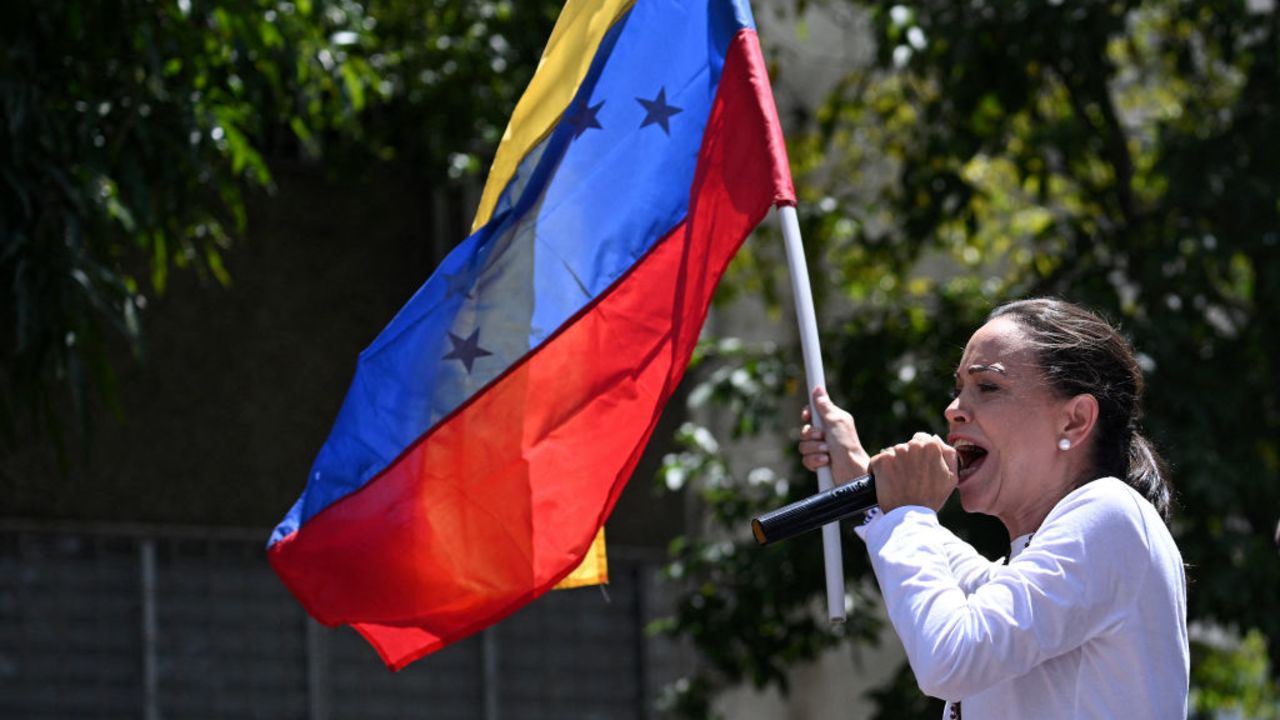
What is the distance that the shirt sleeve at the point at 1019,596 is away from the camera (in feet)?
11.0

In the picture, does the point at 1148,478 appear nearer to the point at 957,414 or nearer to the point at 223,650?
the point at 957,414

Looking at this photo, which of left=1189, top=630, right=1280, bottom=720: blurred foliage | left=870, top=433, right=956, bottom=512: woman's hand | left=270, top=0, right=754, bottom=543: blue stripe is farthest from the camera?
left=1189, top=630, right=1280, bottom=720: blurred foliage

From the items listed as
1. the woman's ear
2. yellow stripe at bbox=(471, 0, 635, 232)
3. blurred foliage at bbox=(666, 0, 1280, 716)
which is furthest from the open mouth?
blurred foliage at bbox=(666, 0, 1280, 716)

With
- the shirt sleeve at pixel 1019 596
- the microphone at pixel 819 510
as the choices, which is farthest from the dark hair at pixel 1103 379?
the microphone at pixel 819 510

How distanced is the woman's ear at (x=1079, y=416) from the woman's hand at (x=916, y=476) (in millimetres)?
267

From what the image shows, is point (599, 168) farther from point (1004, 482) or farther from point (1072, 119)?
point (1072, 119)

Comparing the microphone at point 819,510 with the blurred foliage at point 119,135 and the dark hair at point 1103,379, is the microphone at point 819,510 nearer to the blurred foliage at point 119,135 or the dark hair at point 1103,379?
the dark hair at point 1103,379

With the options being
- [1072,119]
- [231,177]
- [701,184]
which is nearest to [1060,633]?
[701,184]

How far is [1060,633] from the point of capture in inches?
134

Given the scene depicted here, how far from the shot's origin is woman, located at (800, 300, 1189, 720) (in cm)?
340

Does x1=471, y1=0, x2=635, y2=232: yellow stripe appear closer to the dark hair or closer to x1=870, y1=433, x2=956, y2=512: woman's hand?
the dark hair

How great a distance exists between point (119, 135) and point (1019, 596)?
5887 mm

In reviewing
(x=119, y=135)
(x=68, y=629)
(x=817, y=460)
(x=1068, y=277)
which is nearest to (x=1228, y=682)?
(x=1068, y=277)

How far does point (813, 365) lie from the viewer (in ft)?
14.3
